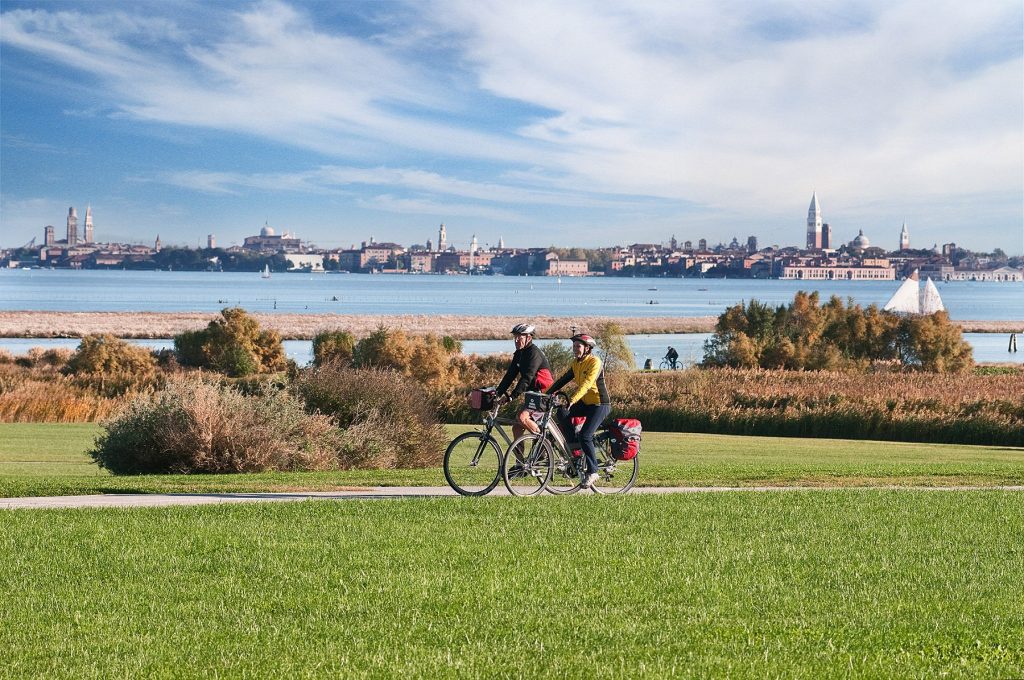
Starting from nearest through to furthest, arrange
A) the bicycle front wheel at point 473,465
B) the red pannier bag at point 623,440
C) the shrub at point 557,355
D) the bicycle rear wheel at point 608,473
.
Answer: the bicycle front wheel at point 473,465, the red pannier bag at point 623,440, the bicycle rear wheel at point 608,473, the shrub at point 557,355

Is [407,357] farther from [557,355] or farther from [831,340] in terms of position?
[831,340]

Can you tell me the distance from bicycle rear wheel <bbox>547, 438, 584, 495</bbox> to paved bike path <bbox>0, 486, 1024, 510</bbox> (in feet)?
2.14

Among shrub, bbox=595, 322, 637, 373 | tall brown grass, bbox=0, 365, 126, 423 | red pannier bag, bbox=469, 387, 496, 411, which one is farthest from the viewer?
shrub, bbox=595, 322, 637, 373

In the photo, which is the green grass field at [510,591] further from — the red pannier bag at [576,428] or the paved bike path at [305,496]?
the red pannier bag at [576,428]

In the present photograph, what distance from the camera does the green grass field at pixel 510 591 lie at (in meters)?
7.62

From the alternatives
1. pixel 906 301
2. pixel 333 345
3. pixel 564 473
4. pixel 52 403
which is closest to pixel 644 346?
pixel 906 301

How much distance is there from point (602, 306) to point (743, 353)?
4341 inches

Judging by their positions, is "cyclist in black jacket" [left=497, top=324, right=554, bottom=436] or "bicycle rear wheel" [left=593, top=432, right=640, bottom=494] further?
"bicycle rear wheel" [left=593, top=432, right=640, bottom=494]

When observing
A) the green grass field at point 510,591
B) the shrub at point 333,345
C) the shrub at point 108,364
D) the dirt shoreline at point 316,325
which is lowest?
the dirt shoreline at point 316,325

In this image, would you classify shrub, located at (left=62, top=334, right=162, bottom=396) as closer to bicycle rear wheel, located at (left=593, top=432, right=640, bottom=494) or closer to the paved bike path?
the paved bike path

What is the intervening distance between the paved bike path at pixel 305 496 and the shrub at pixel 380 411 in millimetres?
5004

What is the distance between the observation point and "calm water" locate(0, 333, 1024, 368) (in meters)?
66.7

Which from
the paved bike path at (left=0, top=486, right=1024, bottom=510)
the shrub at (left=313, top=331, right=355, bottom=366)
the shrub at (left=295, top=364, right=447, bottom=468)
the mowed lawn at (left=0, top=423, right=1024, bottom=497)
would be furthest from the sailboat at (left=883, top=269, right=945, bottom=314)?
the paved bike path at (left=0, top=486, right=1024, bottom=510)

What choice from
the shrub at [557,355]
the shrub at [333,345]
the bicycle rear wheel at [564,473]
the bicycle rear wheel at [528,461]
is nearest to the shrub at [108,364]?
the shrub at [333,345]
